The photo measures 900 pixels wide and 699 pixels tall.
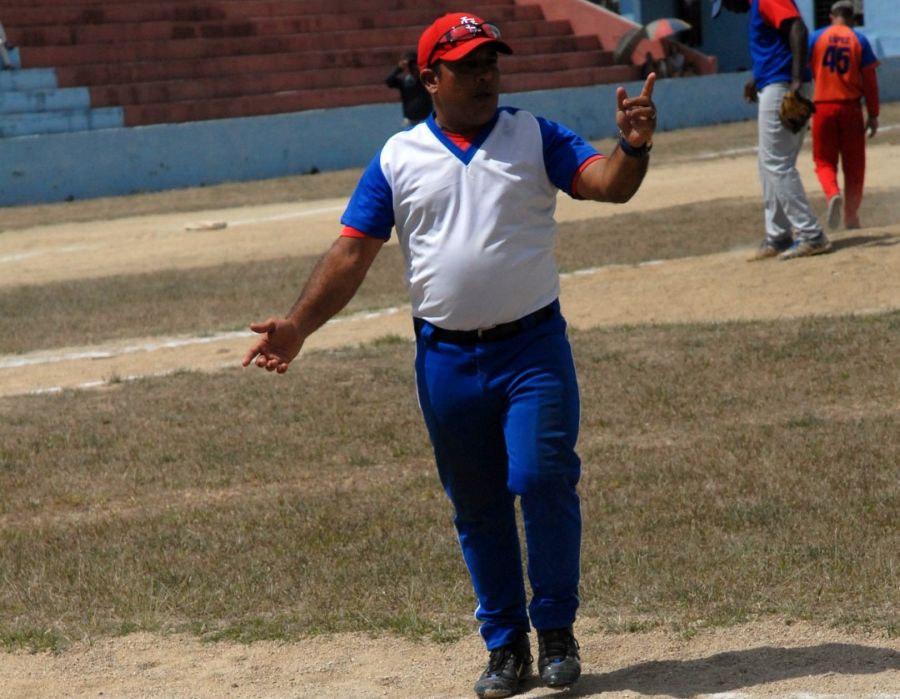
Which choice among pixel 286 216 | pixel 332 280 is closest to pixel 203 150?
pixel 286 216

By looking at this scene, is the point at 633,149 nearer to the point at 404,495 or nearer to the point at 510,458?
the point at 510,458

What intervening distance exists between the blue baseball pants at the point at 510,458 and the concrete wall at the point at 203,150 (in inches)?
877

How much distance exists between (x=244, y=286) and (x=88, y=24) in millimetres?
20152

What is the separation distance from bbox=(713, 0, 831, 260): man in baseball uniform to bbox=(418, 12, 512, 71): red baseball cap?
7.23 metres

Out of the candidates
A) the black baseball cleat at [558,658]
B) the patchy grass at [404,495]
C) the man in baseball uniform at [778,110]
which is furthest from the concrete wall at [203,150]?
the black baseball cleat at [558,658]

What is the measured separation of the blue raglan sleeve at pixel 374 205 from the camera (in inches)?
176

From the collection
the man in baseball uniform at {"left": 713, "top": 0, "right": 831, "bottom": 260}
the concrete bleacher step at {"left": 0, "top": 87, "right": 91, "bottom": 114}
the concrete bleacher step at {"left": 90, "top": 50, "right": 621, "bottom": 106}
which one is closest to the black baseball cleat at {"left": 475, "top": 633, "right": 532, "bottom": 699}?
the man in baseball uniform at {"left": 713, "top": 0, "right": 831, "bottom": 260}

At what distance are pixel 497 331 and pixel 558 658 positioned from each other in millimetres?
947

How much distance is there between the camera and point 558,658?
4.42 m

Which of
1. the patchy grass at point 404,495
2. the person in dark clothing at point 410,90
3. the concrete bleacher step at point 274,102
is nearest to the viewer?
the patchy grass at point 404,495

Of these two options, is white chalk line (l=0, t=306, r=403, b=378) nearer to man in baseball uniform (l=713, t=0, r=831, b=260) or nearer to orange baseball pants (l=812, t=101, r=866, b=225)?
man in baseball uniform (l=713, t=0, r=831, b=260)

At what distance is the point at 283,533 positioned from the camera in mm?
6395

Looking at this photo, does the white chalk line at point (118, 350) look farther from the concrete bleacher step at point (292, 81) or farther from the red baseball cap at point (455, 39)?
the concrete bleacher step at point (292, 81)

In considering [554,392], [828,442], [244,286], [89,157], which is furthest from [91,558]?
[89,157]
